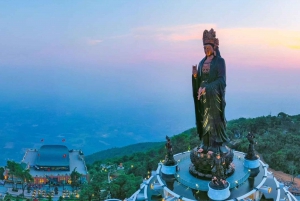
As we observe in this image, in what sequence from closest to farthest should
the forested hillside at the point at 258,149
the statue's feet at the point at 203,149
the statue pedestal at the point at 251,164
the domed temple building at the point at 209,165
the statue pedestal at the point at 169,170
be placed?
the domed temple building at the point at 209,165 → the statue's feet at the point at 203,149 → the statue pedestal at the point at 169,170 → the statue pedestal at the point at 251,164 → the forested hillside at the point at 258,149

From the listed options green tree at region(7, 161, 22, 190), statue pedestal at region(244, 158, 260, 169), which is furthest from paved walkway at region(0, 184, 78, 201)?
statue pedestal at region(244, 158, 260, 169)

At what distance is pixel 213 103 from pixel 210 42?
107 inches

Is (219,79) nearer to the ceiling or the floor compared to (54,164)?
nearer to the ceiling

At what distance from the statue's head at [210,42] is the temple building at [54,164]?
20984 mm

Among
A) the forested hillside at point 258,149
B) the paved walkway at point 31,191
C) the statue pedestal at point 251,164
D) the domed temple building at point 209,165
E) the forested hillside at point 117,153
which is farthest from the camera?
the forested hillside at point 117,153

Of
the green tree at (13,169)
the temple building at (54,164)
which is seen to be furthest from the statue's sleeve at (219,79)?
the temple building at (54,164)

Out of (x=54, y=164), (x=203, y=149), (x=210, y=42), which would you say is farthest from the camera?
(x=54, y=164)

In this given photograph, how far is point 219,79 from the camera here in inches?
546

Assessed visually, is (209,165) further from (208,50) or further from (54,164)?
(54,164)

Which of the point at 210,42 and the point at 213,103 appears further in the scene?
the point at 213,103

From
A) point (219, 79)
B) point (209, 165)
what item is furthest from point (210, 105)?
point (209, 165)

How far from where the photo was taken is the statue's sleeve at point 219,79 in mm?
13789

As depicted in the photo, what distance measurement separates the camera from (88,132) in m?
107

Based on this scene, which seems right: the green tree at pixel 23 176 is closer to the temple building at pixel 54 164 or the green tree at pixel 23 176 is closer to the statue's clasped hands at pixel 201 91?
the temple building at pixel 54 164
